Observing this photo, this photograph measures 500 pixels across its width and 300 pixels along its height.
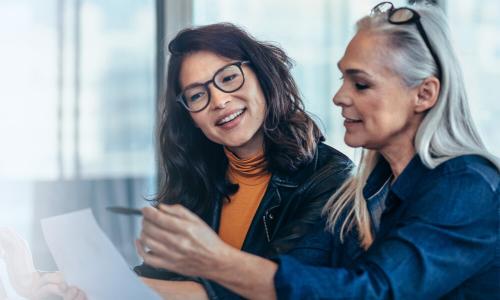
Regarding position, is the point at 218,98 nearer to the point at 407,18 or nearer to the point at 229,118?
the point at 229,118

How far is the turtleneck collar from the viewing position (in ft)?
2.89

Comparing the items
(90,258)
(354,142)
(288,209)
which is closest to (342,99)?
(354,142)

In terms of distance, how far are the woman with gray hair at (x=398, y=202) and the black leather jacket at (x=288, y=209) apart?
0.12ft

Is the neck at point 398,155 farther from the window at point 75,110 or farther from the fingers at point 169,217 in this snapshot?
the window at point 75,110

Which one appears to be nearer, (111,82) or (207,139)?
(207,139)

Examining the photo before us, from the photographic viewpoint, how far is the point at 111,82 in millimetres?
1519

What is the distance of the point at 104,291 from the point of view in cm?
72

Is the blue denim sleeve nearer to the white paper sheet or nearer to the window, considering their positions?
the white paper sheet

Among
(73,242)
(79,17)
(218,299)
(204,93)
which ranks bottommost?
(218,299)

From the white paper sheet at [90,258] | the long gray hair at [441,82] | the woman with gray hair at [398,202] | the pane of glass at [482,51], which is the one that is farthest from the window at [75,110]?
the pane of glass at [482,51]

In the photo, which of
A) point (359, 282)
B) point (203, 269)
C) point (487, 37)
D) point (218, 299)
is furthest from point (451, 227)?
point (487, 37)

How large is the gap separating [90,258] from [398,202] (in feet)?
1.08

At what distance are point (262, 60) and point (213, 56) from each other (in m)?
0.07

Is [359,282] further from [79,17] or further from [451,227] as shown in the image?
[79,17]
